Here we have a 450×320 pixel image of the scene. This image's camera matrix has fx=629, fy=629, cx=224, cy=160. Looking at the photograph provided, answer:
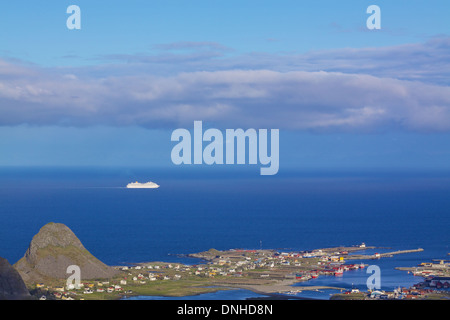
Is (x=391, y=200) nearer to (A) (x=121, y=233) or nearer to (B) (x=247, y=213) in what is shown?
(B) (x=247, y=213)

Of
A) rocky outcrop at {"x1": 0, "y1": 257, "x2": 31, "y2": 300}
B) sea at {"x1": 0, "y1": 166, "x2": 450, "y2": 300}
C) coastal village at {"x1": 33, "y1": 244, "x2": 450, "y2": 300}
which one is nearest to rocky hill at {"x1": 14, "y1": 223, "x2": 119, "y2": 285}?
coastal village at {"x1": 33, "y1": 244, "x2": 450, "y2": 300}

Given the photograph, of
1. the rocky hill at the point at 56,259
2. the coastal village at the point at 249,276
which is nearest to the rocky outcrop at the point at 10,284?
the coastal village at the point at 249,276

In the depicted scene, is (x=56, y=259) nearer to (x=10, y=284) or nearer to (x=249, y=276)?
(x=249, y=276)

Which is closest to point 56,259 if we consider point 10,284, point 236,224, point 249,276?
point 249,276

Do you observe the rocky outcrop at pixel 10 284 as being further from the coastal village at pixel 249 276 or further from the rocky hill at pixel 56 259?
the rocky hill at pixel 56 259

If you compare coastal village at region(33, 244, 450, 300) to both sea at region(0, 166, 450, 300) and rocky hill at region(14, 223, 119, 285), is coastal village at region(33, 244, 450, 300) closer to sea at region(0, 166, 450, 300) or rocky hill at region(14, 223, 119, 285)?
rocky hill at region(14, 223, 119, 285)
